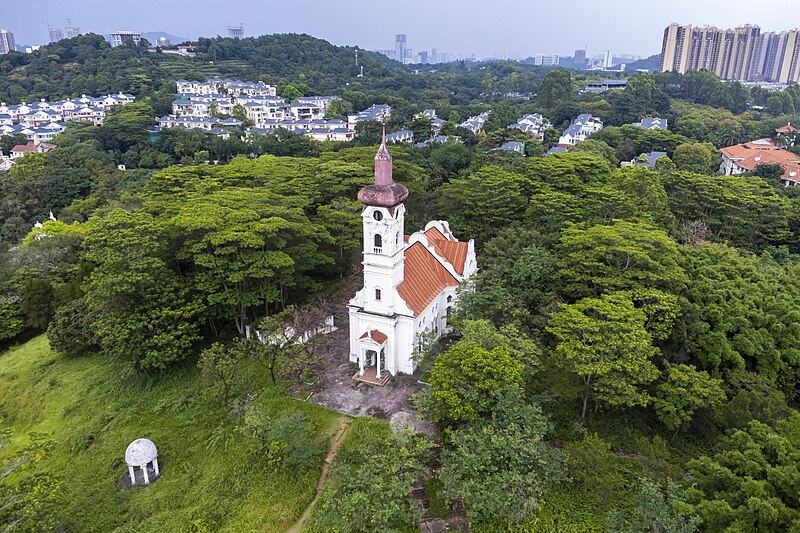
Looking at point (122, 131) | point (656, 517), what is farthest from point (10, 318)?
point (122, 131)

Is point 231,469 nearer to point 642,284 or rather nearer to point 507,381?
point 507,381

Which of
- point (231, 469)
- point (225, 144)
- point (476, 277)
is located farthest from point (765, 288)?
point (225, 144)

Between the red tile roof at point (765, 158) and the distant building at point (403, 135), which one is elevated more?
the distant building at point (403, 135)

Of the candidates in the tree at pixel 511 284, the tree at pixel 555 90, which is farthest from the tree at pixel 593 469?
the tree at pixel 555 90

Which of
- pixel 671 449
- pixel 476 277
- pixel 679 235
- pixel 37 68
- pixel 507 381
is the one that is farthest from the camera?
pixel 37 68

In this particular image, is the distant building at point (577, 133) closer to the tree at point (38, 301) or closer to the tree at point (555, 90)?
the tree at point (555, 90)

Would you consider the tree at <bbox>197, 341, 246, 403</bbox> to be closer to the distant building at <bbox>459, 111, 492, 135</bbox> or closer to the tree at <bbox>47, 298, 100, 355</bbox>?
the tree at <bbox>47, 298, 100, 355</bbox>

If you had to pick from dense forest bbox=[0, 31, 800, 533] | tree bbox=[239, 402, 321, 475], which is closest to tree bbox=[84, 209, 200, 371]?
dense forest bbox=[0, 31, 800, 533]

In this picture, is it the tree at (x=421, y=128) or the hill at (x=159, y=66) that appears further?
the hill at (x=159, y=66)
